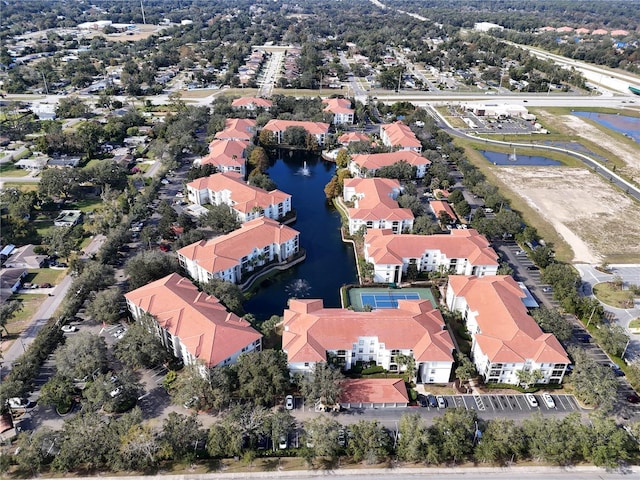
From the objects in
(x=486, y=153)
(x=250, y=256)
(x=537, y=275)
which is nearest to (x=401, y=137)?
(x=486, y=153)

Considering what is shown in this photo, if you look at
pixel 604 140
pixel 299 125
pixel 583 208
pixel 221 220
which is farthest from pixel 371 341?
pixel 604 140

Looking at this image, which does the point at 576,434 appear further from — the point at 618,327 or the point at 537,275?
the point at 537,275

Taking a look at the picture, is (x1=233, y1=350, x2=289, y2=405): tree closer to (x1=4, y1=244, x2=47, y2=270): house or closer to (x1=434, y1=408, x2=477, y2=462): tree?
(x1=434, y1=408, x2=477, y2=462): tree

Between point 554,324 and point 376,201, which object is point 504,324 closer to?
point 554,324

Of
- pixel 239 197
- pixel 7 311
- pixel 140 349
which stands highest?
pixel 239 197

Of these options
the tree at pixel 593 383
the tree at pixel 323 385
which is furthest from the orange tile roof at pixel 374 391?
the tree at pixel 593 383
